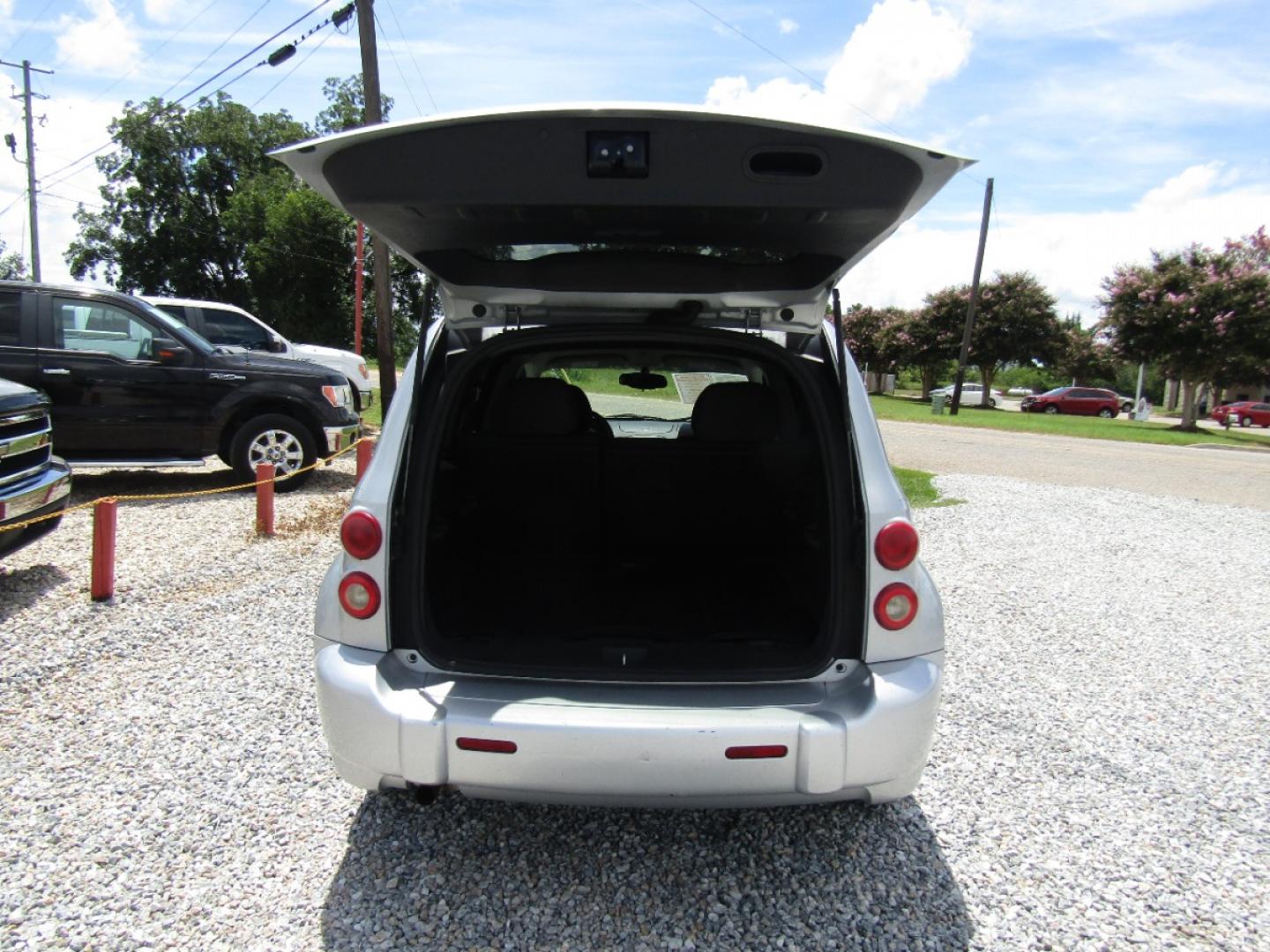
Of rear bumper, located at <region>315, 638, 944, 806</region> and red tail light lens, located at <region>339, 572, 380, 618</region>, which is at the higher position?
red tail light lens, located at <region>339, 572, 380, 618</region>

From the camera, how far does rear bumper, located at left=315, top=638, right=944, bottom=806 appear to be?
213 centimetres

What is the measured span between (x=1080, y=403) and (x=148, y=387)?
136ft

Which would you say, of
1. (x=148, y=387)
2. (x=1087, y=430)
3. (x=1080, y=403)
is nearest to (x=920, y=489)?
(x=148, y=387)

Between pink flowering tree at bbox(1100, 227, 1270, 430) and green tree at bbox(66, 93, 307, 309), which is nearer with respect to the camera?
pink flowering tree at bbox(1100, 227, 1270, 430)

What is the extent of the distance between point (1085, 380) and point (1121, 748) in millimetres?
65814

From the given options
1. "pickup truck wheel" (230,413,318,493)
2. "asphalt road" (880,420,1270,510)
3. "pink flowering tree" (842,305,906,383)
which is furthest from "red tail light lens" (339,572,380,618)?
"pink flowering tree" (842,305,906,383)

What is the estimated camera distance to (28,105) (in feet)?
115

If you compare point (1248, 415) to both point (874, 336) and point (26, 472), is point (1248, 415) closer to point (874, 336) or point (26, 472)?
point (874, 336)

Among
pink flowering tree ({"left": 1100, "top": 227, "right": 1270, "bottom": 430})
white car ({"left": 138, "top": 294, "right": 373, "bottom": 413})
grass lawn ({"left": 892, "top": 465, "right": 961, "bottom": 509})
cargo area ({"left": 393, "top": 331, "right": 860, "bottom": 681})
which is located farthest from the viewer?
pink flowering tree ({"left": 1100, "top": 227, "right": 1270, "bottom": 430})

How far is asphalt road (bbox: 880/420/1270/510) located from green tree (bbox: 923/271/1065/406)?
2212 centimetres

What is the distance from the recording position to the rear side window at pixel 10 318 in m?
7.52

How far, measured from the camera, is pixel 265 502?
645cm

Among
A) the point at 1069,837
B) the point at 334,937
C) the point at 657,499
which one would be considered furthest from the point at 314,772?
the point at 1069,837

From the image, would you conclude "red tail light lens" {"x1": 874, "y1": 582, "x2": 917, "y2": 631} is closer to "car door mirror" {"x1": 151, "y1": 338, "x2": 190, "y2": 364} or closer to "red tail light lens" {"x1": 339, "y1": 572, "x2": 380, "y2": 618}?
"red tail light lens" {"x1": 339, "y1": 572, "x2": 380, "y2": 618}
